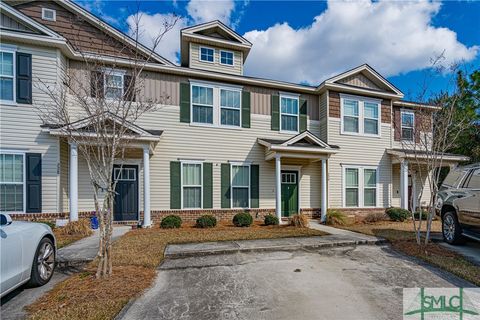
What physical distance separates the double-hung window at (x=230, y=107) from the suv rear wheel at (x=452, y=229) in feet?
26.4

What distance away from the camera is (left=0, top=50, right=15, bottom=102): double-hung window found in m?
8.79

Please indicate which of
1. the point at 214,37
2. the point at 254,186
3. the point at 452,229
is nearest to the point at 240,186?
the point at 254,186

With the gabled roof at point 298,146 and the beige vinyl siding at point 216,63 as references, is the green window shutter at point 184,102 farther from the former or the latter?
the gabled roof at point 298,146

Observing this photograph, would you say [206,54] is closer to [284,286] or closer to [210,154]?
[210,154]

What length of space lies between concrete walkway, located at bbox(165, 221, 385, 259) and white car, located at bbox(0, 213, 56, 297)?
224 centimetres

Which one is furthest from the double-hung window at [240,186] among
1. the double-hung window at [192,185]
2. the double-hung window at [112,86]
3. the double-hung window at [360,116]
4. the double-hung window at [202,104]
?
the double-hung window at [112,86]

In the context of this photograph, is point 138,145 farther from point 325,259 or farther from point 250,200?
point 325,259

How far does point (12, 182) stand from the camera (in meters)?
8.73

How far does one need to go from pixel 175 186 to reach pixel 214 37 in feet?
23.7

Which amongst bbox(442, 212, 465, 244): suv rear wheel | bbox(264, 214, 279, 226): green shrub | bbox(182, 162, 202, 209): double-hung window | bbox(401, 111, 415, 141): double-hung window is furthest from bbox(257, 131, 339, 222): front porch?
bbox(401, 111, 415, 141): double-hung window

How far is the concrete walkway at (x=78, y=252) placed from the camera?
5.36 meters

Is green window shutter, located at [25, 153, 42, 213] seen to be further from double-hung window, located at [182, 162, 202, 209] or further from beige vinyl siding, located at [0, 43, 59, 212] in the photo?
double-hung window, located at [182, 162, 202, 209]

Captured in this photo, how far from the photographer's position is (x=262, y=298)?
3.87 m

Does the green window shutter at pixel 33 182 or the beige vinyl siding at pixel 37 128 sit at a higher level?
the beige vinyl siding at pixel 37 128
